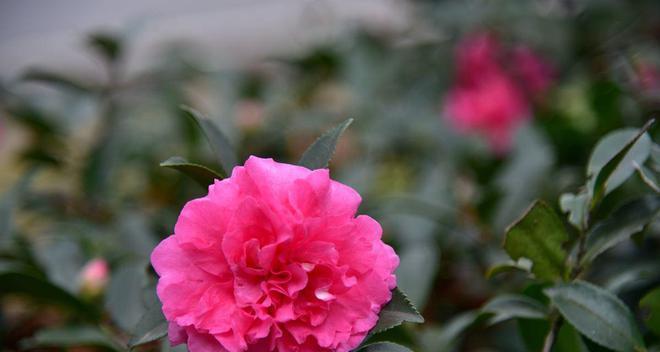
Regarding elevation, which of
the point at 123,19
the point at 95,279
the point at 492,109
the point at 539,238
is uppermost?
the point at 539,238

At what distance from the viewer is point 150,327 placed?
48 centimetres

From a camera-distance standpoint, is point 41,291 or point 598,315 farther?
point 41,291

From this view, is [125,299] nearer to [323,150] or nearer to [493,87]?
[323,150]

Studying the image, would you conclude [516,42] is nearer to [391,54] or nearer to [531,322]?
[391,54]

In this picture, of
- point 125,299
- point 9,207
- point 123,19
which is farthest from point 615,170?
point 123,19

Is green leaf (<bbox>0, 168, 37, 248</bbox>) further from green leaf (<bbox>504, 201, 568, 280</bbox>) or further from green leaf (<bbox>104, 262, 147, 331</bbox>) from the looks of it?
green leaf (<bbox>504, 201, 568, 280</bbox>)

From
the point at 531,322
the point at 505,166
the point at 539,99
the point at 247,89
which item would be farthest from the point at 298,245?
the point at 247,89

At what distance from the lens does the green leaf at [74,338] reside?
66cm

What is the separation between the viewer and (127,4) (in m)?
3.77

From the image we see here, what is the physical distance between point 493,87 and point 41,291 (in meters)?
0.82

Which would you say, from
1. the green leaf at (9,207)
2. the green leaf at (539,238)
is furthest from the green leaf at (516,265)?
the green leaf at (9,207)

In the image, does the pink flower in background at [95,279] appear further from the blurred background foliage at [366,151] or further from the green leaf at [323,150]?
the green leaf at [323,150]

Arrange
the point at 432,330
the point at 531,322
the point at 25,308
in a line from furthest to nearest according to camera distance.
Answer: the point at 25,308
the point at 432,330
the point at 531,322

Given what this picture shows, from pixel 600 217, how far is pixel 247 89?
1.04 meters
